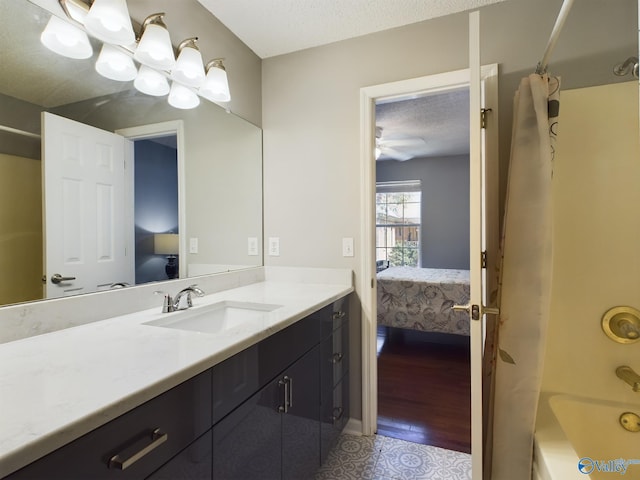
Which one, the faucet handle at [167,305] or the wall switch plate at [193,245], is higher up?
the wall switch plate at [193,245]

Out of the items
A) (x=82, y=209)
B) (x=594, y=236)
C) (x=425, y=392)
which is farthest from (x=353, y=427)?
(x=82, y=209)

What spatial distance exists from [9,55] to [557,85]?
1967 mm

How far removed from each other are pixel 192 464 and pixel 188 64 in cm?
163

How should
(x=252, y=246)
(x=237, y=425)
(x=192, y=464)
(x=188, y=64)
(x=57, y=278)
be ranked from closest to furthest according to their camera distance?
(x=192, y=464), (x=237, y=425), (x=57, y=278), (x=188, y=64), (x=252, y=246)

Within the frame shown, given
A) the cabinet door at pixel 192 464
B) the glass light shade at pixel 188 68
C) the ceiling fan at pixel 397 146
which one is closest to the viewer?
the cabinet door at pixel 192 464

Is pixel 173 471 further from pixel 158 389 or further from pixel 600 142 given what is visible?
pixel 600 142

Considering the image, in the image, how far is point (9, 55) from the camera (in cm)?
100

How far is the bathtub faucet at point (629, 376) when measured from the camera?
1.33 metres

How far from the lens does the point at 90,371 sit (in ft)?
2.46

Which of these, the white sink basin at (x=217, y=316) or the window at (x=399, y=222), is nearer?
the white sink basin at (x=217, y=316)

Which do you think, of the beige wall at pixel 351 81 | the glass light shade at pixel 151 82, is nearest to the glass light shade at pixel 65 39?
the glass light shade at pixel 151 82

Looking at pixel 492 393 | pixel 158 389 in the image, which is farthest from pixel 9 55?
pixel 492 393

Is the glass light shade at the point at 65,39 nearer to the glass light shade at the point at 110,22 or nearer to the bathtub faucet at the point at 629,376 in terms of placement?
the glass light shade at the point at 110,22

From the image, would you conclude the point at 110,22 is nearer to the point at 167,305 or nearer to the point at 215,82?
the point at 215,82
